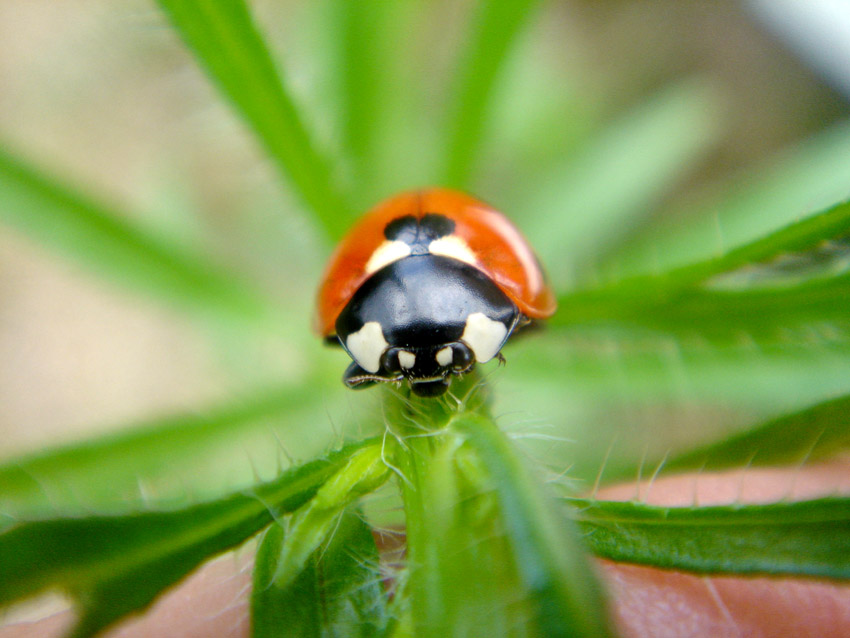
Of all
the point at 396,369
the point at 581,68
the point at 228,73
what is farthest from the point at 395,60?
the point at 581,68

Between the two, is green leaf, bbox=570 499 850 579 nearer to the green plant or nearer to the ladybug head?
the green plant

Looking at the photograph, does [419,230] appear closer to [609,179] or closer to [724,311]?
[724,311]

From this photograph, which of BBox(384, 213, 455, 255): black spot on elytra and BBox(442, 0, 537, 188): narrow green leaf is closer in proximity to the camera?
BBox(384, 213, 455, 255): black spot on elytra

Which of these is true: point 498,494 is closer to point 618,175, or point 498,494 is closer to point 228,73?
point 228,73

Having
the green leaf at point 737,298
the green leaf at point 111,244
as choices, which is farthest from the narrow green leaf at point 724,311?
the green leaf at point 111,244

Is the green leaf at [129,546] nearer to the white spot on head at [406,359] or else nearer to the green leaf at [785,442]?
the white spot on head at [406,359]

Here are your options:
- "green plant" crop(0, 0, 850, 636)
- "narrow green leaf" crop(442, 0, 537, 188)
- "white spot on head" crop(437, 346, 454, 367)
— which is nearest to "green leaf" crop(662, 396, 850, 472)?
"green plant" crop(0, 0, 850, 636)
